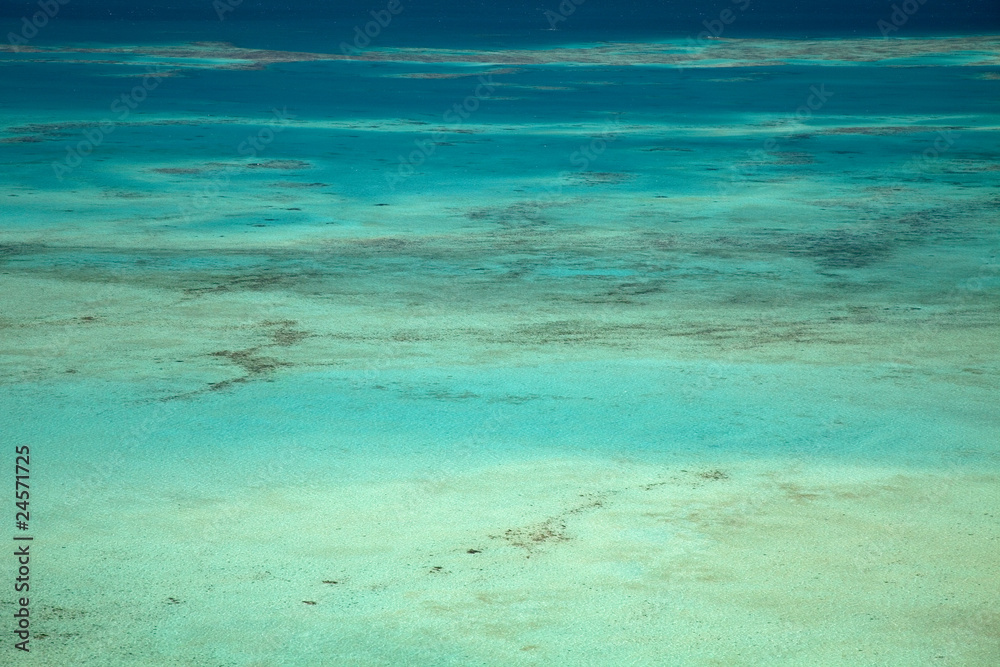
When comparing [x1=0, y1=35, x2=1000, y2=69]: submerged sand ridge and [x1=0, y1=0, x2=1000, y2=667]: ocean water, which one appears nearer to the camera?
[x1=0, y1=0, x2=1000, y2=667]: ocean water

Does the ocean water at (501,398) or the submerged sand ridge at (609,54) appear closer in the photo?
the ocean water at (501,398)

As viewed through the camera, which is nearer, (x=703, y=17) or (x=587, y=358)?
(x=587, y=358)

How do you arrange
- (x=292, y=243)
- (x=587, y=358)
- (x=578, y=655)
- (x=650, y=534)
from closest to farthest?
(x=578, y=655) → (x=650, y=534) → (x=587, y=358) → (x=292, y=243)

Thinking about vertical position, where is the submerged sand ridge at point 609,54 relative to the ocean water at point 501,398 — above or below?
above

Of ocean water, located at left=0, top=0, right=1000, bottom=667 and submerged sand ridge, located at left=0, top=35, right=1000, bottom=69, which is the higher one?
submerged sand ridge, located at left=0, top=35, right=1000, bottom=69

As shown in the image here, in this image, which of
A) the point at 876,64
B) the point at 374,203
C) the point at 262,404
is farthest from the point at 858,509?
the point at 876,64

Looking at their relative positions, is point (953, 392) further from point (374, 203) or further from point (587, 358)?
point (374, 203)

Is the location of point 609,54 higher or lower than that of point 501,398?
higher

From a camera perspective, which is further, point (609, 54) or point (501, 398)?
point (609, 54)
